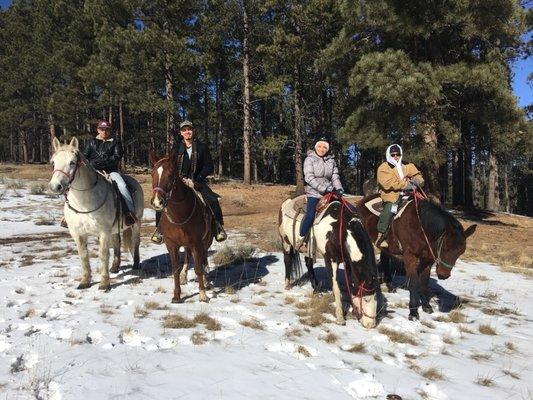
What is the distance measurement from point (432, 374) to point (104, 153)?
6498 mm

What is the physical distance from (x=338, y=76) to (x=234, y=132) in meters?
29.1

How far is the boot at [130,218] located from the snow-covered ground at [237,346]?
1.02 meters

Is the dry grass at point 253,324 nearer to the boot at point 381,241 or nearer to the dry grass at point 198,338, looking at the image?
the dry grass at point 198,338

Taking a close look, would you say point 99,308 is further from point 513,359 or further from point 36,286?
point 513,359

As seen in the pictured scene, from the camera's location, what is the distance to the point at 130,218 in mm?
8062

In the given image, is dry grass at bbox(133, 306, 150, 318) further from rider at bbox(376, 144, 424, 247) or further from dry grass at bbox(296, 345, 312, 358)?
rider at bbox(376, 144, 424, 247)

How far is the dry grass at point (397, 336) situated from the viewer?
5594mm

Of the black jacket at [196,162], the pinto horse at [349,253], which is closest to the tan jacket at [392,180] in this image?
the pinto horse at [349,253]

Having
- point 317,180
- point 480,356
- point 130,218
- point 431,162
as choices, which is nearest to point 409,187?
point 317,180

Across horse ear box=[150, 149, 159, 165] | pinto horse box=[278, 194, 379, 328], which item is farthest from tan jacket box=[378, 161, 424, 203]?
horse ear box=[150, 149, 159, 165]

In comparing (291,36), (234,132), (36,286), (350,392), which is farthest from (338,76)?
(234,132)

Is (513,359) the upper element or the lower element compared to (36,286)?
lower

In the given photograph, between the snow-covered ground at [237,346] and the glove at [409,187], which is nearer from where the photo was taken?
the snow-covered ground at [237,346]

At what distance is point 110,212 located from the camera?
24.1ft
